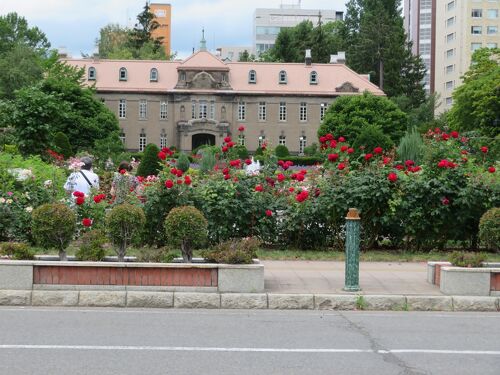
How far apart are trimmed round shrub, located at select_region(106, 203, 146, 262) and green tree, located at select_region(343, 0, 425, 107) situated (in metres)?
78.7

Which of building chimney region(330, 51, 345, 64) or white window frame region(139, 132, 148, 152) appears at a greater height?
building chimney region(330, 51, 345, 64)

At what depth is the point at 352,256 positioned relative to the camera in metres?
11.1

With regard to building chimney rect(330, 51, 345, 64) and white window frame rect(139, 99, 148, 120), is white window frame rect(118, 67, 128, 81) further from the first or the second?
building chimney rect(330, 51, 345, 64)

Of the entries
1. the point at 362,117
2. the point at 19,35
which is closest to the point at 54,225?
the point at 362,117

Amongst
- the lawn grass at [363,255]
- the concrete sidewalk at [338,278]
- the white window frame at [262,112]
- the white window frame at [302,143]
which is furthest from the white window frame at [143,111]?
the concrete sidewalk at [338,278]

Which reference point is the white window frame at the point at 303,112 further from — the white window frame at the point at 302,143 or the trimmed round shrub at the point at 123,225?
the trimmed round shrub at the point at 123,225

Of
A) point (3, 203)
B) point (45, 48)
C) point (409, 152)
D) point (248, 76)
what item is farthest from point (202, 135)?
point (3, 203)

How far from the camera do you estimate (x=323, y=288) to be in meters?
11.3

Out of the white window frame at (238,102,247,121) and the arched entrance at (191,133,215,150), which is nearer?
the white window frame at (238,102,247,121)

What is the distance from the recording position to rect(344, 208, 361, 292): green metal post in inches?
435

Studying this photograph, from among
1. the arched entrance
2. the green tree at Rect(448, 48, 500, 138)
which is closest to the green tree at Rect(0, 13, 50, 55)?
the arched entrance

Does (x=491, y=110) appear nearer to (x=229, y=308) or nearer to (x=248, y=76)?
(x=248, y=76)

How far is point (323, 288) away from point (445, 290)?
1.67 metres

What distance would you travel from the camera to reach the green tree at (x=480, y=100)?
2413 inches
